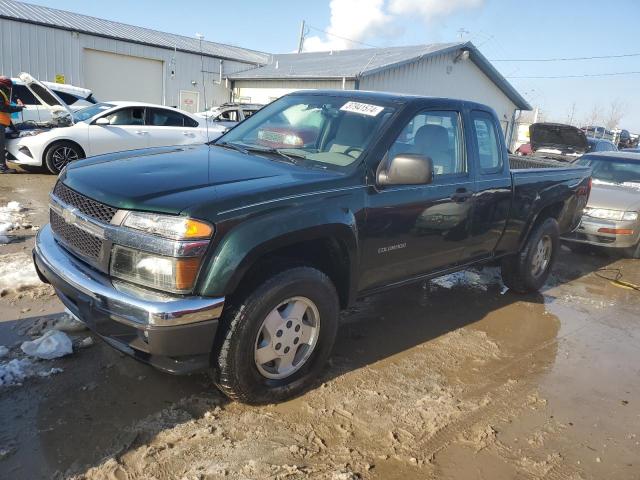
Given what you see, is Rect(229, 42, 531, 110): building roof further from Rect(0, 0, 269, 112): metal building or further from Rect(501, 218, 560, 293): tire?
Rect(501, 218, 560, 293): tire

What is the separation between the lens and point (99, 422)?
286cm

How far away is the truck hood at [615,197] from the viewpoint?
754cm

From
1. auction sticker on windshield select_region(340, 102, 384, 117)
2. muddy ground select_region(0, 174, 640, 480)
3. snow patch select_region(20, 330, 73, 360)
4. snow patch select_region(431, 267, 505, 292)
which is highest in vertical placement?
auction sticker on windshield select_region(340, 102, 384, 117)

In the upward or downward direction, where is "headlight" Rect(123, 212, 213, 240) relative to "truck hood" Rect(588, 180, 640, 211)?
upward

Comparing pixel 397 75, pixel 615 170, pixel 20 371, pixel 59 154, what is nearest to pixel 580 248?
pixel 615 170

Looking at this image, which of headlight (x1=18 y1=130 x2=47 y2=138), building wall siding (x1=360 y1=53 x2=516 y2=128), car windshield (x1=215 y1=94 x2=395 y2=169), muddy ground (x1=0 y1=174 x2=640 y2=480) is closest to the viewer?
muddy ground (x1=0 y1=174 x2=640 y2=480)

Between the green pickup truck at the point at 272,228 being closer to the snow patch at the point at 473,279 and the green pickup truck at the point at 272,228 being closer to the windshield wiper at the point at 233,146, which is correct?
the windshield wiper at the point at 233,146

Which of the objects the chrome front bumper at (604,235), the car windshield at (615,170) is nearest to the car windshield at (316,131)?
the chrome front bumper at (604,235)

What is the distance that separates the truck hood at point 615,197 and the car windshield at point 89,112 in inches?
357

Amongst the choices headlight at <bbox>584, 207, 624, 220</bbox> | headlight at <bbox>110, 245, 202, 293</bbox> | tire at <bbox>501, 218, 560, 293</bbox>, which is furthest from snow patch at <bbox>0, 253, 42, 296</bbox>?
headlight at <bbox>584, 207, 624, 220</bbox>

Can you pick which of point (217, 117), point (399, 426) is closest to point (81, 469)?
point (399, 426)

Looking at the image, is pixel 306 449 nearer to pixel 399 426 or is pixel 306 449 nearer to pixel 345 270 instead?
pixel 399 426

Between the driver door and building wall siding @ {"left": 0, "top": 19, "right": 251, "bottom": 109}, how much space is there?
43.9 ft

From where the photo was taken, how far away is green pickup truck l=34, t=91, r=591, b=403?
8.65 feet
